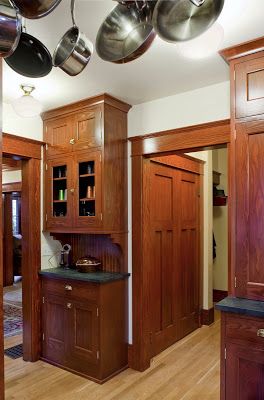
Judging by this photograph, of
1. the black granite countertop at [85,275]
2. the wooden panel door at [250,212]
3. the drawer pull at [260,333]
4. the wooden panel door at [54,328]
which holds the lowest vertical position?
the wooden panel door at [54,328]

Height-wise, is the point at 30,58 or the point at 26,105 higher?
the point at 26,105

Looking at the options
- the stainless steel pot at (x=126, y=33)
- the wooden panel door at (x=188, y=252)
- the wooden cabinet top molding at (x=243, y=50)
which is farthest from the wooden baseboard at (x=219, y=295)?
the stainless steel pot at (x=126, y=33)

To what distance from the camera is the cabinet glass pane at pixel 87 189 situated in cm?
307

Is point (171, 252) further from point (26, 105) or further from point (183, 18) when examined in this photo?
point (183, 18)

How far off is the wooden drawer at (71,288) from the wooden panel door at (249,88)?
1.89 m

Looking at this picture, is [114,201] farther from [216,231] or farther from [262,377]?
[216,231]

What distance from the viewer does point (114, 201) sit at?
3059 mm

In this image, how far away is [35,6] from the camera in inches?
45.5

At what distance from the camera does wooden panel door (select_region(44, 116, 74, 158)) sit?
3.24 metres

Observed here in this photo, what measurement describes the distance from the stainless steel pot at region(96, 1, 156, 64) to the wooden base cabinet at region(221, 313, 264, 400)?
5.20 feet

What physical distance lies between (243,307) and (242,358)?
306mm

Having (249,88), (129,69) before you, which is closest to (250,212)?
(249,88)

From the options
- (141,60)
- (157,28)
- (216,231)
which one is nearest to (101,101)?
(141,60)

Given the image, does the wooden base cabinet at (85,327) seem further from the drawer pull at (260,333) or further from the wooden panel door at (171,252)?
the drawer pull at (260,333)
